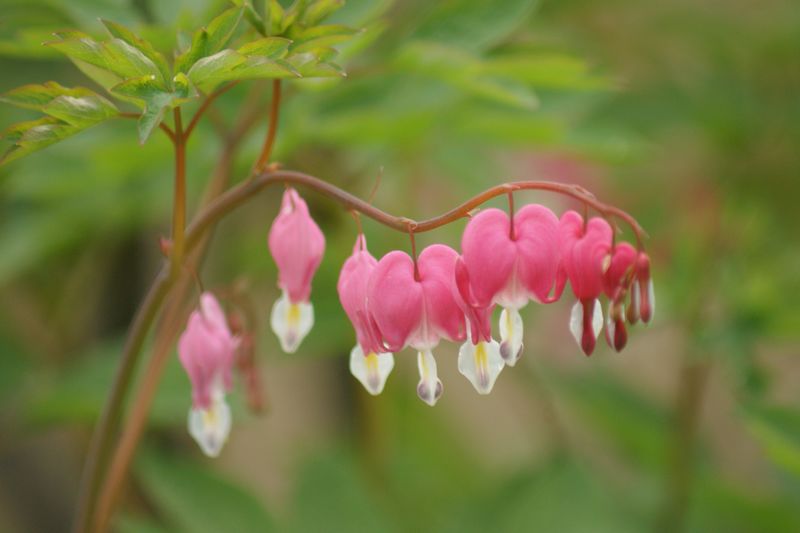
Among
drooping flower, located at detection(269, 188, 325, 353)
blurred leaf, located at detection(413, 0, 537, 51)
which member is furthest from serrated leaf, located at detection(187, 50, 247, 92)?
blurred leaf, located at detection(413, 0, 537, 51)

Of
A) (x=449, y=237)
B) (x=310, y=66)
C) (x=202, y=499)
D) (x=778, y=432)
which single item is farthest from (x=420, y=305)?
(x=449, y=237)

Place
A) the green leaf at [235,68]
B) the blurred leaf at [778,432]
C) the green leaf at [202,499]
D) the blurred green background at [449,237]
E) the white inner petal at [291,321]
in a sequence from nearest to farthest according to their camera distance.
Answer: the green leaf at [235,68] → the white inner petal at [291,321] → the blurred leaf at [778,432] → the blurred green background at [449,237] → the green leaf at [202,499]

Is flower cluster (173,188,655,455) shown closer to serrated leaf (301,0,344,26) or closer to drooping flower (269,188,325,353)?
drooping flower (269,188,325,353)

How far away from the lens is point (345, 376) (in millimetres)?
2080

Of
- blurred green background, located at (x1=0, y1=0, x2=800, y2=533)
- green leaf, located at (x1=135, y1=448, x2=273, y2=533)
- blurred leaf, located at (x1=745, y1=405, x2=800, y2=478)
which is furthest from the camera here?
green leaf, located at (x1=135, y1=448, x2=273, y2=533)

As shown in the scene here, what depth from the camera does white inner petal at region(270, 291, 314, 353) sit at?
2.16 ft

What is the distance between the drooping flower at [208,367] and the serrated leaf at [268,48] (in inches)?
8.1

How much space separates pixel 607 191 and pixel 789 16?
1.67 feet

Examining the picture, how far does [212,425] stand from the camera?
0.69 m

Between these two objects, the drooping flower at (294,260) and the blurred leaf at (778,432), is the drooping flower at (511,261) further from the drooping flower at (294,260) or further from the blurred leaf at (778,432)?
the blurred leaf at (778,432)

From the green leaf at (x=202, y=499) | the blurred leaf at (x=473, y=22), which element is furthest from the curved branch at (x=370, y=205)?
the green leaf at (x=202, y=499)

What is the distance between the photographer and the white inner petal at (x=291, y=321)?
2.16 ft

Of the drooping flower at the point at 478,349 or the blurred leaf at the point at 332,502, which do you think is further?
the blurred leaf at the point at 332,502

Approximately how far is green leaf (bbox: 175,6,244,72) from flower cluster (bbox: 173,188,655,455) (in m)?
0.15
